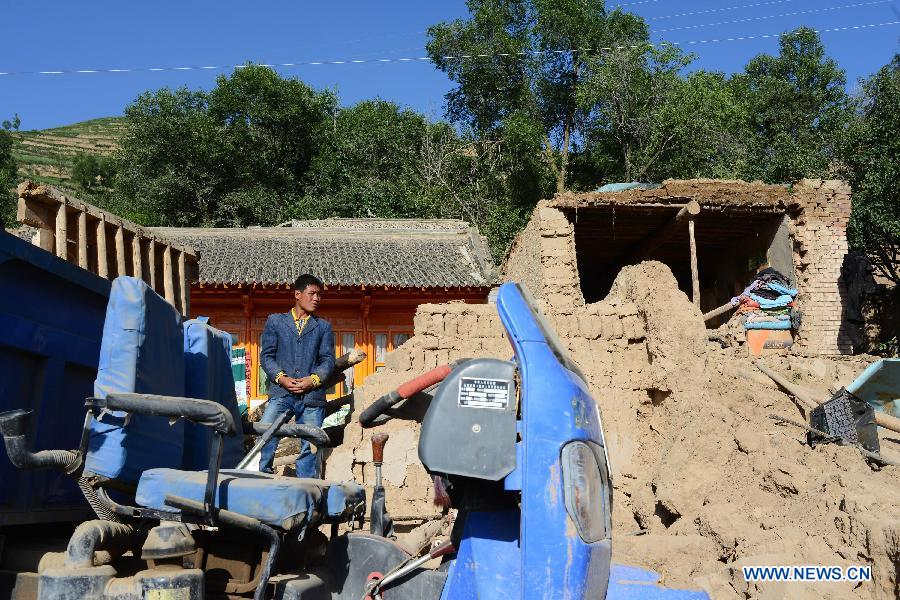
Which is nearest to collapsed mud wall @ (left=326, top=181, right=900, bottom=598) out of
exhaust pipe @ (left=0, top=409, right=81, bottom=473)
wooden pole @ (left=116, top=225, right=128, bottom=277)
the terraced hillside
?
wooden pole @ (left=116, top=225, right=128, bottom=277)

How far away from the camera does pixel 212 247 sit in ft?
57.5

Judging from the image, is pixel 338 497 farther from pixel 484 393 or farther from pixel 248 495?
pixel 484 393

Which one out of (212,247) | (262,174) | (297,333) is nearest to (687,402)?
(297,333)

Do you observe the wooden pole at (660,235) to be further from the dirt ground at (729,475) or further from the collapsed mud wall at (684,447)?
the dirt ground at (729,475)

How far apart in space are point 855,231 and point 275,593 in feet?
64.1

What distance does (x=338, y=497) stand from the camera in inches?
129

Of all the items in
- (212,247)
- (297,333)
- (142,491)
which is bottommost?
(142,491)

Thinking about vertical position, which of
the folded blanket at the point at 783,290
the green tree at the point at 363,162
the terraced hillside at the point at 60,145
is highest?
the terraced hillside at the point at 60,145

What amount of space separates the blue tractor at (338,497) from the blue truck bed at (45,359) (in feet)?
1.32

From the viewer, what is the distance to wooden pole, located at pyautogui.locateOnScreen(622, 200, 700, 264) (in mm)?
12117

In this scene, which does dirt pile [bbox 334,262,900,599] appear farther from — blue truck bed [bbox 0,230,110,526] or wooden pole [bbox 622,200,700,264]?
blue truck bed [bbox 0,230,110,526]

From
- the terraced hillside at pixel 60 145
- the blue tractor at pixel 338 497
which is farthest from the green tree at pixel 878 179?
the terraced hillside at pixel 60 145

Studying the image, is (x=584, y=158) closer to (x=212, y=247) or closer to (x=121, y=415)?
(x=212, y=247)

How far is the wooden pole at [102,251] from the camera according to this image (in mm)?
4574
